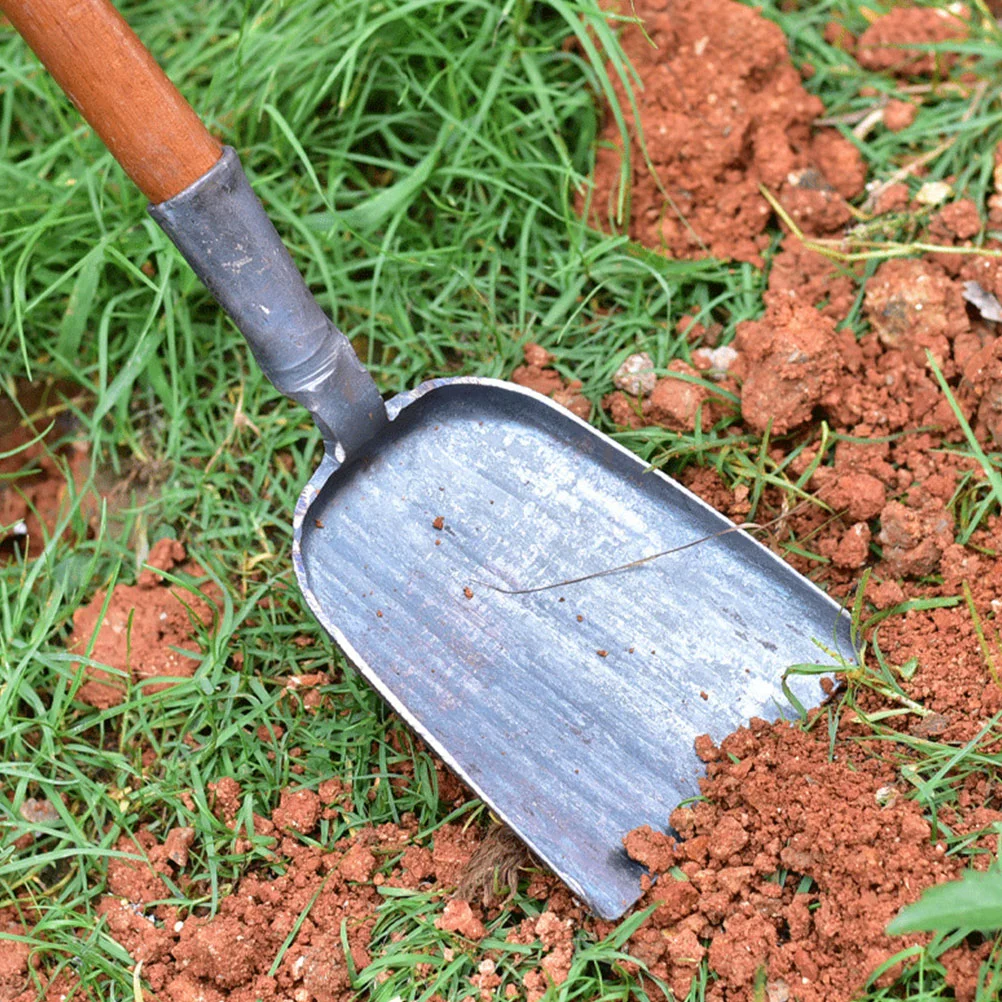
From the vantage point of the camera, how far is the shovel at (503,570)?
1539 millimetres

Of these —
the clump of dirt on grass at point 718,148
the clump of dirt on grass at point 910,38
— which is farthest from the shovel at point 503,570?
the clump of dirt on grass at point 910,38

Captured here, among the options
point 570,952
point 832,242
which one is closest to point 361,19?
point 832,242

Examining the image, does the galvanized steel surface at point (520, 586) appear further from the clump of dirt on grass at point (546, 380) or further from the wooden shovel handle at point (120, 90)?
the clump of dirt on grass at point (546, 380)

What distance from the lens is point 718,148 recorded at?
206 centimetres

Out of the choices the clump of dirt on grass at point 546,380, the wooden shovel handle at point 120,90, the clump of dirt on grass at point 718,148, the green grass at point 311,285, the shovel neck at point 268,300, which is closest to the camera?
the wooden shovel handle at point 120,90

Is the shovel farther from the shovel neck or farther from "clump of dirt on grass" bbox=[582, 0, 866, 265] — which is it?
"clump of dirt on grass" bbox=[582, 0, 866, 265]

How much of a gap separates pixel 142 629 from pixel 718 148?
135cm

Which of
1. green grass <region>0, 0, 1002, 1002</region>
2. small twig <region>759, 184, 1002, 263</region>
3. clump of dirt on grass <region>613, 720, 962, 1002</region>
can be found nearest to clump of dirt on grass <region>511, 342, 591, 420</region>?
green grass <region>0, 0, 1002, 1002</region>

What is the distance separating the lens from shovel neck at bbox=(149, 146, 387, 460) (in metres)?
1.53

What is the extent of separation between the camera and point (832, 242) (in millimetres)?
2053

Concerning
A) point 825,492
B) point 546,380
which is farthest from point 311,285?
point 825,492

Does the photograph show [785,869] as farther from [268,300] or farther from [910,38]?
[910,38]

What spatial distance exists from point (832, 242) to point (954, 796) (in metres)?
1.02

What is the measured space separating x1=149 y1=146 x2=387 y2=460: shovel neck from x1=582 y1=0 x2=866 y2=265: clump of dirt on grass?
66cm
